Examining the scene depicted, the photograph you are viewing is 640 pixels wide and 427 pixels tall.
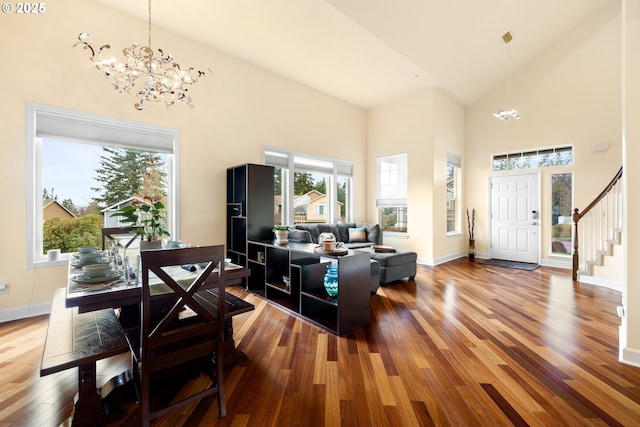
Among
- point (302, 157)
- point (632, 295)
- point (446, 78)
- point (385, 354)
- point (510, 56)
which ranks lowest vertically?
point (385, 354)

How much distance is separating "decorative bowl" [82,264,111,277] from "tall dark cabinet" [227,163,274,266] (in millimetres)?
2387

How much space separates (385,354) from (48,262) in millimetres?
3892

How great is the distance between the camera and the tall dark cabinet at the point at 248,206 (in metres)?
4.19

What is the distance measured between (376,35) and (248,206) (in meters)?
3.33

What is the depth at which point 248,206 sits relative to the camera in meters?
4.17

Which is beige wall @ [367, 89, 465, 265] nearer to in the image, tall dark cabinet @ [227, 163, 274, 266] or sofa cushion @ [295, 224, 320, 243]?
sofa cushion @ [295, 224, 320, 243]

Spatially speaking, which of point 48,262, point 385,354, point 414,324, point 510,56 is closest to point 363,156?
point 510,56

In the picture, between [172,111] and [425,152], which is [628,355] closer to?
[425,152]

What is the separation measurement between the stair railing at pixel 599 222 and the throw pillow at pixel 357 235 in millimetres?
3677

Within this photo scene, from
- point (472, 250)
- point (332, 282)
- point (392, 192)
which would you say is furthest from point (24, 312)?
point (472, 250)

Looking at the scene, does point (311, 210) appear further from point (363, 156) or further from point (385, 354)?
point (385, 354)

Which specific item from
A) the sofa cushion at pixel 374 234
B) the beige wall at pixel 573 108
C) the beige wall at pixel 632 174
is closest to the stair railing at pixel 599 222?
the beige wall at pixel 573 108

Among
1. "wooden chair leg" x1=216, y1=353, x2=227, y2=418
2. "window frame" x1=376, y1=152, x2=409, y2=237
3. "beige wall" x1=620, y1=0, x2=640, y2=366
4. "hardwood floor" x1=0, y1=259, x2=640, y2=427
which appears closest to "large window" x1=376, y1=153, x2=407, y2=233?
"window frame" x1=376, y1=152, x2=409, y2=237

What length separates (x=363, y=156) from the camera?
23.7ft
